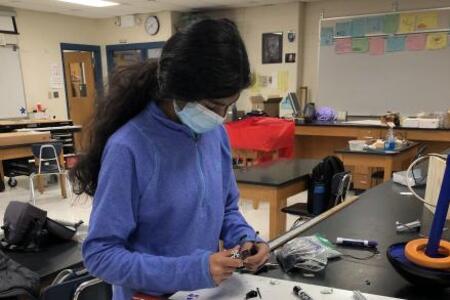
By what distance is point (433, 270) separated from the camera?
894mm

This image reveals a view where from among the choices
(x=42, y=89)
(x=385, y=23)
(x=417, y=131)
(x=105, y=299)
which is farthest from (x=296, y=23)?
(x=105, y=299)

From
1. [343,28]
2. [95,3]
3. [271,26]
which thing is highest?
[95,3]

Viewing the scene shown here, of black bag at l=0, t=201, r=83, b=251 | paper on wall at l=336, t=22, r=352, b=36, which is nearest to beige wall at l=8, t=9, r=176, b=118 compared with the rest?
paper on wall at l=336, t=22, r=352, b=36

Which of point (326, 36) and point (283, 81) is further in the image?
point (283, 81)

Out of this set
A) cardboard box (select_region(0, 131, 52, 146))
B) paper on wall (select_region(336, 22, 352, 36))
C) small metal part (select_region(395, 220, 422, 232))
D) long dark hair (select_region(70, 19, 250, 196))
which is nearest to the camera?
long dark hair (select_region(70, 19, 250, 196))

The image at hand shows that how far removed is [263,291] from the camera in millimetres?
902

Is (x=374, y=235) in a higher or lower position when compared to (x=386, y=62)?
lower

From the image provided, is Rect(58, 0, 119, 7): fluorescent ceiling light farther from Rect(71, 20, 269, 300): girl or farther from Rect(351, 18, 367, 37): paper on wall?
Rect(71, 20, 269, 300): girl

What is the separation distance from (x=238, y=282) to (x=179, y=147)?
0.34m

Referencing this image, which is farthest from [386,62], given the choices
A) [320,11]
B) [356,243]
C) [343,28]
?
[356,243]

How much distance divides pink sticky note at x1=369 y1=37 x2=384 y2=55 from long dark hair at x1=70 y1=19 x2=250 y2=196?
224 inches

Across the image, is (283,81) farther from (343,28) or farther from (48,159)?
(48,159)

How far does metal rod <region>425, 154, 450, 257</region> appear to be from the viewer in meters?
0.90

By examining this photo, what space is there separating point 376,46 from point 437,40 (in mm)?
788
